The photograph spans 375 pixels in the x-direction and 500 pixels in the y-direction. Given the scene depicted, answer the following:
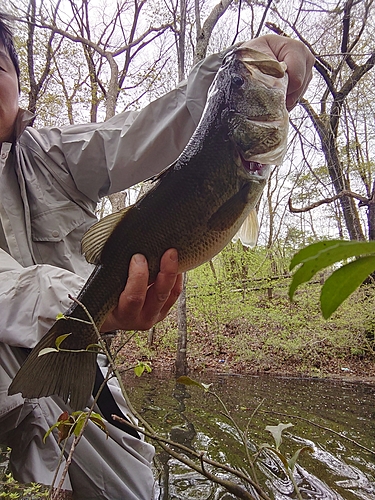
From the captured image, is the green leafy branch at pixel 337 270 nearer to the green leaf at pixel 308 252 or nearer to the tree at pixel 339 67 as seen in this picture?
the green leaf at pixel 308 252

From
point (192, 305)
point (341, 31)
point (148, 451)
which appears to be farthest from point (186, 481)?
point (341, 31)

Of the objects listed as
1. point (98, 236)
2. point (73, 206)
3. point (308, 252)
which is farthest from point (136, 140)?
point (308, 252)

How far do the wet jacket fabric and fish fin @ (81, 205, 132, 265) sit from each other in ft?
1.22

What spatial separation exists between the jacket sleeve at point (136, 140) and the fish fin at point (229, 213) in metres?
0.65

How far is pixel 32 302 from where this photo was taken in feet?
4.77

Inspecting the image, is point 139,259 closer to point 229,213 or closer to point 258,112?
point 229,213

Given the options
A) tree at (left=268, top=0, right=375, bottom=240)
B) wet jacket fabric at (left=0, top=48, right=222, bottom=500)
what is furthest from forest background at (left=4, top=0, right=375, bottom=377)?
wet jacket fabric at (left=0, top=48, right=222, bottom=500)

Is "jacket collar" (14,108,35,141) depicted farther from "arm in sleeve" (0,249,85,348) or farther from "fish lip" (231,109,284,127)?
"fish lip" (231,109,284,127)

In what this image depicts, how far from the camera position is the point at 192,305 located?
972 cm

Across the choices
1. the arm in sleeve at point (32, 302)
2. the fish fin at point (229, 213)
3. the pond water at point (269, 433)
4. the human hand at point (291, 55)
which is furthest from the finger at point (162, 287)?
the human hand at point (291, 55)

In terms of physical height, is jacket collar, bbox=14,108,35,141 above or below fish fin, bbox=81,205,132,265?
above

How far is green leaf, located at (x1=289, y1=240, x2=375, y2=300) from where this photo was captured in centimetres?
33

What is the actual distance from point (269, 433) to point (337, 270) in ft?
13.4

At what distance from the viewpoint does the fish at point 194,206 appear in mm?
1392
